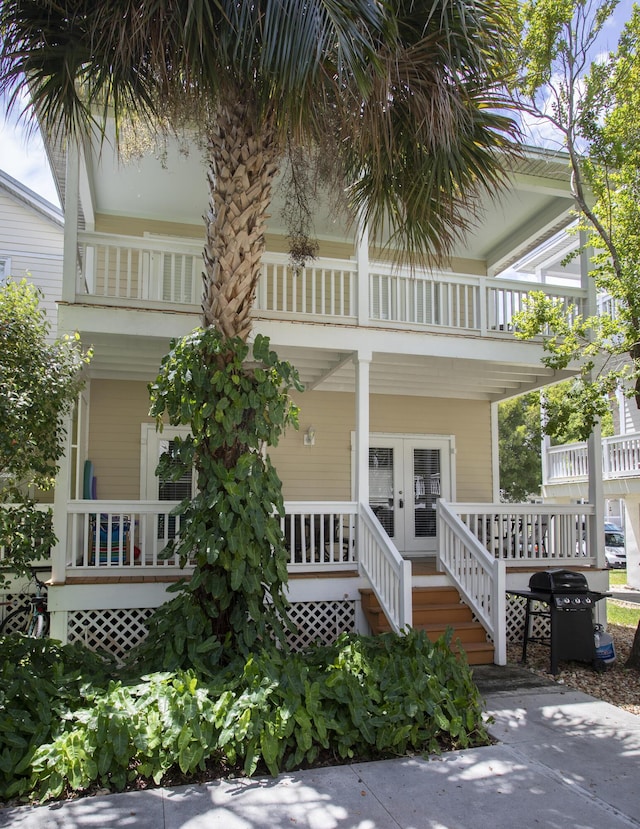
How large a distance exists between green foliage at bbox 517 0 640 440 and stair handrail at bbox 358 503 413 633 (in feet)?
7.95

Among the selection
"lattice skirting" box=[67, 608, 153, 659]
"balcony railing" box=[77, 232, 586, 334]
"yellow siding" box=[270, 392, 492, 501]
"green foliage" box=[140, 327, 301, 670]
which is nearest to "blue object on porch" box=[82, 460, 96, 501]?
"lattice skirting" box=[67, 608, 153, 659]

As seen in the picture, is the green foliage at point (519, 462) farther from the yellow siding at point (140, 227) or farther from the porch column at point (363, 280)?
the porch column at point (363, 280)

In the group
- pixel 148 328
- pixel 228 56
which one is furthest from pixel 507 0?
pixel 148 328

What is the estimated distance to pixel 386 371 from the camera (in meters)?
10.5

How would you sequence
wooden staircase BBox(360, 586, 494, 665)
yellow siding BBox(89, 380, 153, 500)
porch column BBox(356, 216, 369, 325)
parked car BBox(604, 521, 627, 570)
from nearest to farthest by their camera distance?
wooden staircase BBox(360, 586, 494, 665)
porch column BBox(356, 216, 369, 325)
yellow siding BBox(89, 380, 153, 500)
parked car BBox(604, 521, 627, 570)

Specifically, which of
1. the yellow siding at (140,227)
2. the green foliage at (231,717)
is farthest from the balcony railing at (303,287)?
the green foliage at (231,717)

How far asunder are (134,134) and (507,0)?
13.1 feet

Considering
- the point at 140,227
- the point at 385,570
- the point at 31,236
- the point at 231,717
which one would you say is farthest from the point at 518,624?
the point at 31,236

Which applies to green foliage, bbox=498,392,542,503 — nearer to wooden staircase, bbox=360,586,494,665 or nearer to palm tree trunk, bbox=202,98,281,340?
wooden staircase, bbox=360,586,494,665

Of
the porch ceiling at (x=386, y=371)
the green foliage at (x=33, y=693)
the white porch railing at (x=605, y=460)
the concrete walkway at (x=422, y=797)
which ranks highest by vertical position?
the porch ceiling at (x=386, y=371)

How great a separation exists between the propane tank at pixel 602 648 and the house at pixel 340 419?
0.98m

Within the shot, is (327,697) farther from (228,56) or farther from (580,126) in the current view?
(580,126)

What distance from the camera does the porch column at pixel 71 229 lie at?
7621 millimetres

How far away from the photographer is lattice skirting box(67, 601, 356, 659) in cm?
747
